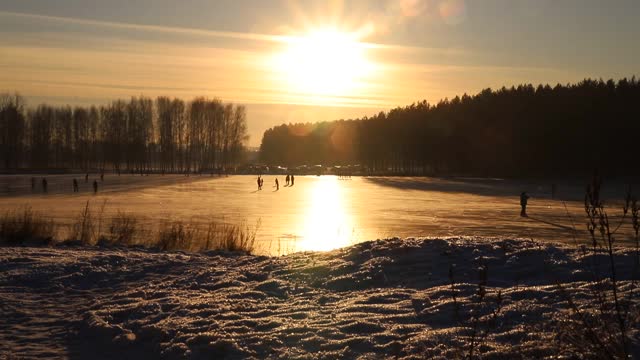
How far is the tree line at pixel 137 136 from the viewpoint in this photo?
149m

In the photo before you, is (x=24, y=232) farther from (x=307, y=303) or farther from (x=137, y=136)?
(x=137, y=136)

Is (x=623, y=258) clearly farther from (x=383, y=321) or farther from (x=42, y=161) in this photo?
(x=42, y=161)

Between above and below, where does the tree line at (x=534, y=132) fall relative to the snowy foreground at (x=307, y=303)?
above

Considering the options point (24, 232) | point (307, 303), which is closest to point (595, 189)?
point (307, 303)

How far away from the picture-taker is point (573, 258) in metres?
9.06

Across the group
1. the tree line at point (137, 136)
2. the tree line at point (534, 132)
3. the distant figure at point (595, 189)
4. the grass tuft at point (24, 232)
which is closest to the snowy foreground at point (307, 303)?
the distant figure at point (595, 189)

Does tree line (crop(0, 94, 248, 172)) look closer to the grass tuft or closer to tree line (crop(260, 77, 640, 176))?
tree line (crop(260, 77, 640, 176))

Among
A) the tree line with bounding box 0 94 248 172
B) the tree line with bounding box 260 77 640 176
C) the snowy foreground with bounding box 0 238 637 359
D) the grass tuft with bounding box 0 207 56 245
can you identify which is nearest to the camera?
the snowy foreground with bounding box 0 238 637 359

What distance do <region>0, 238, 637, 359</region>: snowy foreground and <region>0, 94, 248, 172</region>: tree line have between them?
134m

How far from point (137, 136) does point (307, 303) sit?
487ft

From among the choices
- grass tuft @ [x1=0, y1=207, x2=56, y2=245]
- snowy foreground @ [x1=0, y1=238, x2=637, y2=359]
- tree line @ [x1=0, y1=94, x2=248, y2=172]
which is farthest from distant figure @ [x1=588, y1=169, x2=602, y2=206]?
tree line @ [x1=0, y1=94, x2=248, y2=172]

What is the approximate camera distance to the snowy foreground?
6777 mm

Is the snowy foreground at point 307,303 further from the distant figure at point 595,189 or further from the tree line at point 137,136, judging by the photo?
the tree line at point 137,136

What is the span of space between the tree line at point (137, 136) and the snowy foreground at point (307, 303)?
5265 inches
